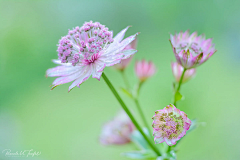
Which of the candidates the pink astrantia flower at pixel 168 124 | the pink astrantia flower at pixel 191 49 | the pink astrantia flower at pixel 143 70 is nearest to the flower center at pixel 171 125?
the pink astrantia flower at pixel 168 124

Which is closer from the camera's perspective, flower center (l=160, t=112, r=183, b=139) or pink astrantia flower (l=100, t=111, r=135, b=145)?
flower center (l=160, t=112, r=183, b=139)

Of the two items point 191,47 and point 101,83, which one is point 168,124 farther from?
point 101,83

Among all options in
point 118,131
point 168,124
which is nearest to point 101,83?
point 118,131

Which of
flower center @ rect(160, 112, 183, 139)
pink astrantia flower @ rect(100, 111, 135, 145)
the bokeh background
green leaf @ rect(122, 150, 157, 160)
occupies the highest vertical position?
the bokeh background

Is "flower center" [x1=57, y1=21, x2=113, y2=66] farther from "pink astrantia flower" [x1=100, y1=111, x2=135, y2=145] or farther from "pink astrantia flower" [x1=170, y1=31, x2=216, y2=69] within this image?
"pink astrantia flower" [x1=100, y1=111, x2=135, y2=145]

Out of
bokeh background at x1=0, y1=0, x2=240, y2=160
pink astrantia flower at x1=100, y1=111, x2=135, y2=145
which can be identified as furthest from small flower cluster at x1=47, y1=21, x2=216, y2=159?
bokeh background at x1=0, y1=0, x2=240, y2=160

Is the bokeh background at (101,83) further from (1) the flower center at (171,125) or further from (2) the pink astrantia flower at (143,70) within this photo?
(1) the flower center at (171,125)

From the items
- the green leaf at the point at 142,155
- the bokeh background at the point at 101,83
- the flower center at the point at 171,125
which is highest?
the bokeh background at the point at 101,83
